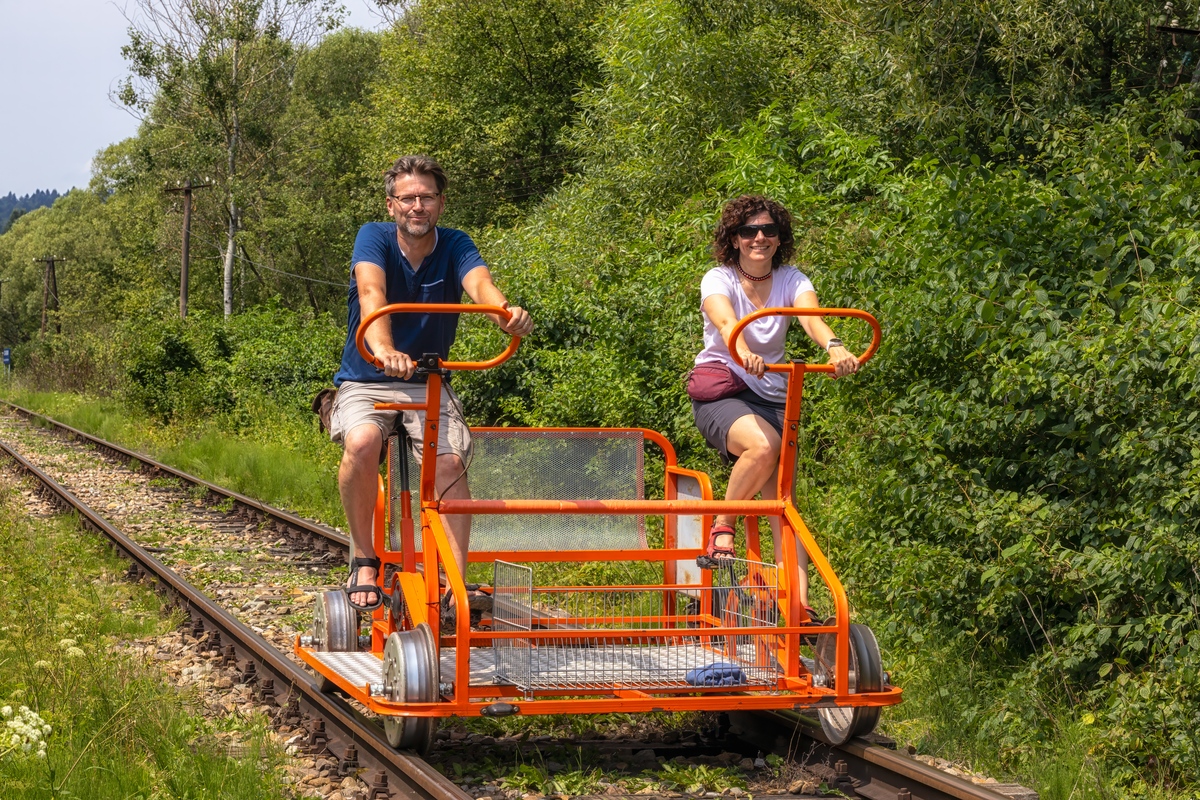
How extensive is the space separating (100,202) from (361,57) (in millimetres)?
38878

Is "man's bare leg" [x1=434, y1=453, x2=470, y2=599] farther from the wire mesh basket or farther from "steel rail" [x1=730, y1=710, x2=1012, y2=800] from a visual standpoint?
"steel rail" [x1=730, y1=710, x2=1012, y2=800]

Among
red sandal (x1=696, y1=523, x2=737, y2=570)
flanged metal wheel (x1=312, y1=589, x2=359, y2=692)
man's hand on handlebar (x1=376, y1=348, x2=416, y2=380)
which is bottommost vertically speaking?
flanged metal wheel (x1=312, y1=589, x2=359, y2=692)

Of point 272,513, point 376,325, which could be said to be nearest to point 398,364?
point 376,325

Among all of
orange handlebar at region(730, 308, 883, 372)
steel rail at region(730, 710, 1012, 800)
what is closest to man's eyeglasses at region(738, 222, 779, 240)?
orange handlebar at region(730, 308, 883, 372)

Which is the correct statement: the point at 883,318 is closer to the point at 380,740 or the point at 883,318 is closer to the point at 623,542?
the point at 623,542

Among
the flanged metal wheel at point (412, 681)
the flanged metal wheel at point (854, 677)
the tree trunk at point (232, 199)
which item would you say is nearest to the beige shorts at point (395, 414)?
the flanged metal wheel at point (412, 681)

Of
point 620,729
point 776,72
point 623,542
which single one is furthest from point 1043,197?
point 776,72

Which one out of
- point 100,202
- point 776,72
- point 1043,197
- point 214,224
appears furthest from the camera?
point 100,202

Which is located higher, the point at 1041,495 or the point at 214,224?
the point at 214,224

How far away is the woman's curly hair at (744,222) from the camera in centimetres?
Answer: 543

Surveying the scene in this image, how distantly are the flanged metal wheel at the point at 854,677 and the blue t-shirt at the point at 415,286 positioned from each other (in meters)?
2.03

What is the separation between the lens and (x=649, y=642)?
518cm

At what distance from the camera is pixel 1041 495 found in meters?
5.95

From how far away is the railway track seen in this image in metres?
4.34
